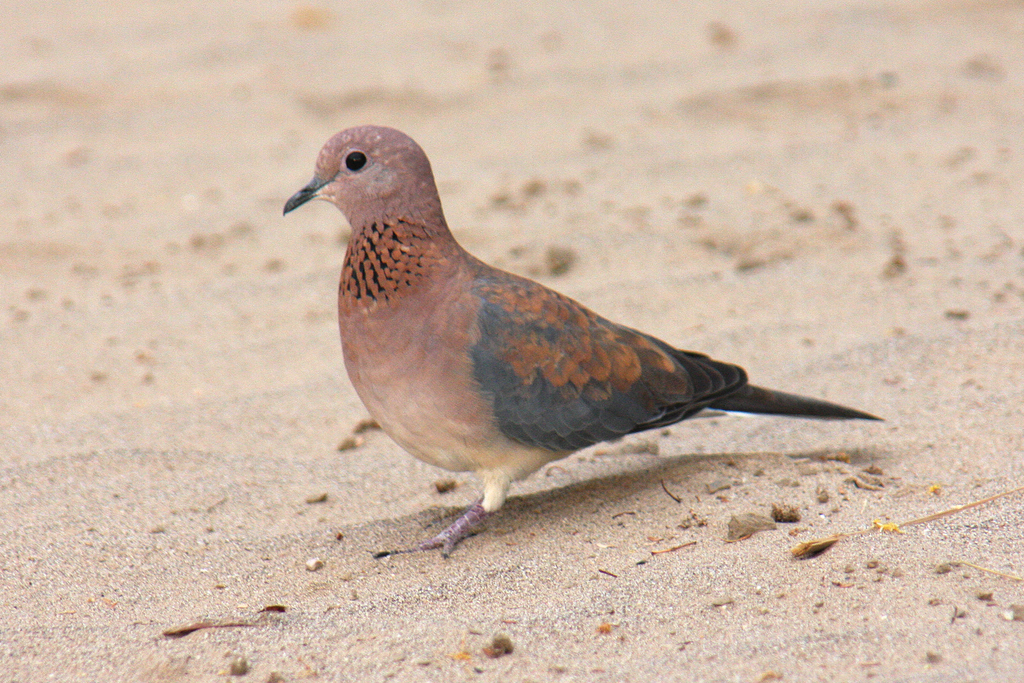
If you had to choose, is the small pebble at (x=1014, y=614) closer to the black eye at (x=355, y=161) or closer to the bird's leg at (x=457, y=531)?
the bird's leg at (x=457, y=531)

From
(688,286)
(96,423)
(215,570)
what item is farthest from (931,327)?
(96,423)

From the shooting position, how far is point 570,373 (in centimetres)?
315

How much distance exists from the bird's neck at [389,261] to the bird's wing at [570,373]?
0.48ft

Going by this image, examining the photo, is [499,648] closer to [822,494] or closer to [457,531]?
[457,531]

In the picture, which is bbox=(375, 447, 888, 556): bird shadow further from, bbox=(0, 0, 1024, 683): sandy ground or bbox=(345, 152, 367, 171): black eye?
bbox=(345, 152, 367, 171): black eye

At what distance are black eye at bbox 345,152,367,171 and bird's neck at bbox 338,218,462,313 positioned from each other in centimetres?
17

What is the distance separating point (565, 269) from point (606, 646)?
271cm

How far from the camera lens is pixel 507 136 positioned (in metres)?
6.21

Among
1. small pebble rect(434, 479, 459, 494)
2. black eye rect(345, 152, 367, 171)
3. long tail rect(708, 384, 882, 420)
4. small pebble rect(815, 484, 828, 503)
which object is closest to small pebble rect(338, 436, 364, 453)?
small pebble rect(434, 479, 459, 494)

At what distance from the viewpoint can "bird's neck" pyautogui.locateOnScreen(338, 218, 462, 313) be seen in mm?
2988

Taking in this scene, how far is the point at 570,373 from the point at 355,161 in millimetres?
822

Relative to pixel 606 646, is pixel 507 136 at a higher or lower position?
higher

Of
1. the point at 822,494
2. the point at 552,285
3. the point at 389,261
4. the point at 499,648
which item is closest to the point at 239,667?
the point at 499,648

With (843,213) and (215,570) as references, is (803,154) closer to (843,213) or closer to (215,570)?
(843,213)
